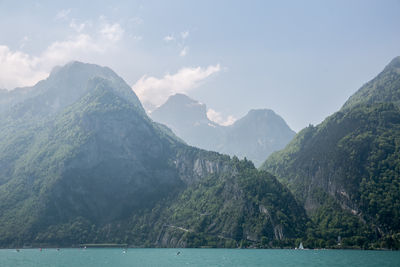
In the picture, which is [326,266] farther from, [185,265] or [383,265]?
[185,265]

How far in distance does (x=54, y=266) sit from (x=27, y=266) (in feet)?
27.4

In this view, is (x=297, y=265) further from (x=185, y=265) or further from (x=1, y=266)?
(x=1, y=266)

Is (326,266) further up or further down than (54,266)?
further down

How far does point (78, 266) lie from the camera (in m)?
136

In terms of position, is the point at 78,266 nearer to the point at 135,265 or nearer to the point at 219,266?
the point at 135,265

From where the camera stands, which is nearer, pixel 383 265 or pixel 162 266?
pixel 383 265

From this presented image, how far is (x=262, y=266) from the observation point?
453 feet

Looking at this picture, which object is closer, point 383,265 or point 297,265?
point 383,265

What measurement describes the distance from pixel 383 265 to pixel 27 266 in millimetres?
113274

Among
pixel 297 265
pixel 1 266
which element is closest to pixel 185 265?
pixel 297 265

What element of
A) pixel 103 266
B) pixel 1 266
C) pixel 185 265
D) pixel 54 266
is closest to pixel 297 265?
pixel 185 265

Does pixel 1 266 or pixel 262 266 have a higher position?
pixel 1 266

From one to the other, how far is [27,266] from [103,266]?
2397cm

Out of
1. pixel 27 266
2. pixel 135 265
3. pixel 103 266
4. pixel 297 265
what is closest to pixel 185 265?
pixel 135 265
